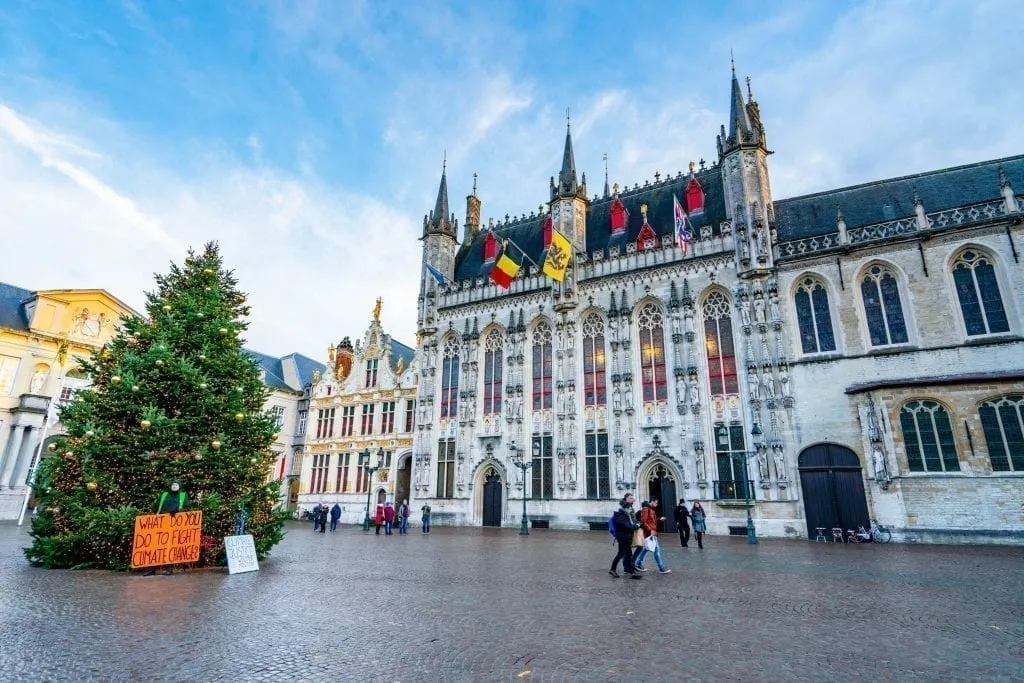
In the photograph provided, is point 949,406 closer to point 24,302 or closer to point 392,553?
point 392,553

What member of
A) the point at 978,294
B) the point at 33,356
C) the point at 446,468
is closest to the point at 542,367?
the point at 446,468

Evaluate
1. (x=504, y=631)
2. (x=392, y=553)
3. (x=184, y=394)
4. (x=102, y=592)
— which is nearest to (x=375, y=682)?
(x=504, y=631)

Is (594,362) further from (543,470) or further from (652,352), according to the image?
(543,470)

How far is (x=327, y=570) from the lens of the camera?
1216cm

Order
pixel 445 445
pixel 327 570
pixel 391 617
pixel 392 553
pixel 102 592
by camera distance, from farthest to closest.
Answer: pixel 445 445 → pixel 392 553 → pixel 327 570 → pixel 102 592 → pixel 391 617

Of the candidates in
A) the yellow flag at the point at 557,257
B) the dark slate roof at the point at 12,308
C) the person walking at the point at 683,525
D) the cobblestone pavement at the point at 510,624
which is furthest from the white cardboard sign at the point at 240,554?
the dark slate roof at the point at 12,308

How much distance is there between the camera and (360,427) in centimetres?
3959

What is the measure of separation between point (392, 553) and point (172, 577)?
21.7ft

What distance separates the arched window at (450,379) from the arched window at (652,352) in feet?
40.6

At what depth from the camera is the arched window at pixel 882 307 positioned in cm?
2462

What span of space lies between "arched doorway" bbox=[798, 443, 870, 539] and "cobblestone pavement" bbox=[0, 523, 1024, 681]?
36.8ft

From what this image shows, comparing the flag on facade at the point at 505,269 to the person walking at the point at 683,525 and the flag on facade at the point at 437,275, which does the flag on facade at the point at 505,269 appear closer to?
the flag on facade at the point at 437,275

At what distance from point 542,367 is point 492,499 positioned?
28.4 ft

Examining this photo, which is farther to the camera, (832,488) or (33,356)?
(33,356)
